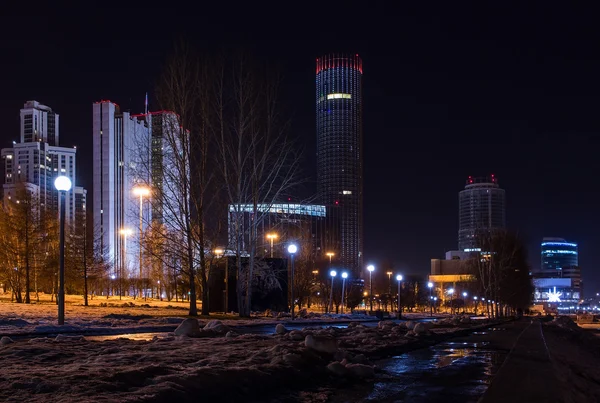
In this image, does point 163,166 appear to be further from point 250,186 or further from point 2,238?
point 2,238

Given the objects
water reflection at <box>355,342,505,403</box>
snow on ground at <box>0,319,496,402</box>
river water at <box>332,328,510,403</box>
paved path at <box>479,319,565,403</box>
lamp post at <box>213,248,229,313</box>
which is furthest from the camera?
lamp post at <box>213,248,229,313</box>

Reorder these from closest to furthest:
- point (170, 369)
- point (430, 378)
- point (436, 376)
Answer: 1. point (170, 369)
2. point (430, 378)
3. point (436, 376)

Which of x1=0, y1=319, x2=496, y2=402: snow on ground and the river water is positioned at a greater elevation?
x1=0, y1=319, x2=496, y2=402: snow on ground

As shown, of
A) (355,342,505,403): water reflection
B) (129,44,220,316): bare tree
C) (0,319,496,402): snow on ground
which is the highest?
(129,44,220,316): bare tree

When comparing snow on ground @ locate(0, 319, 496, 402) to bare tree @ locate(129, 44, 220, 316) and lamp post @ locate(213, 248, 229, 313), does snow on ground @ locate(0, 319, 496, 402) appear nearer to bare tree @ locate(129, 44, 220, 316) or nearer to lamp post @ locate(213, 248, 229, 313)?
bare tree @ locate(129, 44, 220, 316)

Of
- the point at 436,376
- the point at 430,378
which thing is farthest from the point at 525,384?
the point at 436,376

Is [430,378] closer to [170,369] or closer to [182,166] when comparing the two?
[170,369]

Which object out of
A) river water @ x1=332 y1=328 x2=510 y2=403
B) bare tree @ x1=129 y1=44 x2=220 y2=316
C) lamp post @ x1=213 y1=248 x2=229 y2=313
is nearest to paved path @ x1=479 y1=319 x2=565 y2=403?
river water @ x1=332 y1=328 x2=510 y2=403

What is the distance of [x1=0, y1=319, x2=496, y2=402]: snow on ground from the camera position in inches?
327

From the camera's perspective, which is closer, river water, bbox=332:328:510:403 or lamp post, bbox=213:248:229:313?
river water, bbox=332:328:510:403

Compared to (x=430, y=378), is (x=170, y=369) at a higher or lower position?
higher

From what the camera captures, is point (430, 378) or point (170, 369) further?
point (430, 378)

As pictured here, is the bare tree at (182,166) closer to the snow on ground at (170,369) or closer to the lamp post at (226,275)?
the lamp post at (226,275)

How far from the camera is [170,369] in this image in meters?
10.1
